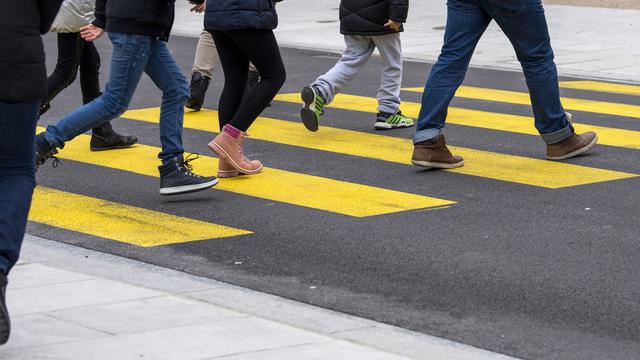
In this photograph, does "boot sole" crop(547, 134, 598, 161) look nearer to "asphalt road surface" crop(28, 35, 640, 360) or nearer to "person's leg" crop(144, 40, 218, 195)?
"asphalt road surface" crop(28, 35, 640, 360)

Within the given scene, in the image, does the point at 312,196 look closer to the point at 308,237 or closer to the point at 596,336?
the point at 308,237

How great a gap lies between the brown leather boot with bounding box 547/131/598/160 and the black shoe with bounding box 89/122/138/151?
2.82 meters

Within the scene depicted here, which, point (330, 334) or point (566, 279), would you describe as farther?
point (566, 279)

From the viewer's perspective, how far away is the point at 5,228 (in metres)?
5.05

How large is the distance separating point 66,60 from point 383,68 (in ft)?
7.53

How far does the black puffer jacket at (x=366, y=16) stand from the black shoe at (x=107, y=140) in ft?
5.71

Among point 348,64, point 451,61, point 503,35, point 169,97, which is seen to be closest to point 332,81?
point 348,64

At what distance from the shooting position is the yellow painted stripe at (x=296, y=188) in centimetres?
768

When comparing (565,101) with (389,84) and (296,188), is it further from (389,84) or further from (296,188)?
(296,188)

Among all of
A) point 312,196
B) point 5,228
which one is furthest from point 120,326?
point 312,196

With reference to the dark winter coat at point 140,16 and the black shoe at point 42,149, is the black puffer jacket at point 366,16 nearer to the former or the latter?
the dark winter coat at point 140,16

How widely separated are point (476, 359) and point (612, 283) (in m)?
1.25

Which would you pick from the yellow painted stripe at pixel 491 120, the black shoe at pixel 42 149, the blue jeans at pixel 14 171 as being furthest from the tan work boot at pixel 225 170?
the blue jeans at pixel 14 171

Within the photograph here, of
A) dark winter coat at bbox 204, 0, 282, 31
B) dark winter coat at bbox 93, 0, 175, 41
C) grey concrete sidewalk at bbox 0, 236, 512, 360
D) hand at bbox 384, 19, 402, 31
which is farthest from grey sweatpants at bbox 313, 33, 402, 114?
grey concrete sidewalk at bbox 0, 236, 512, 360
